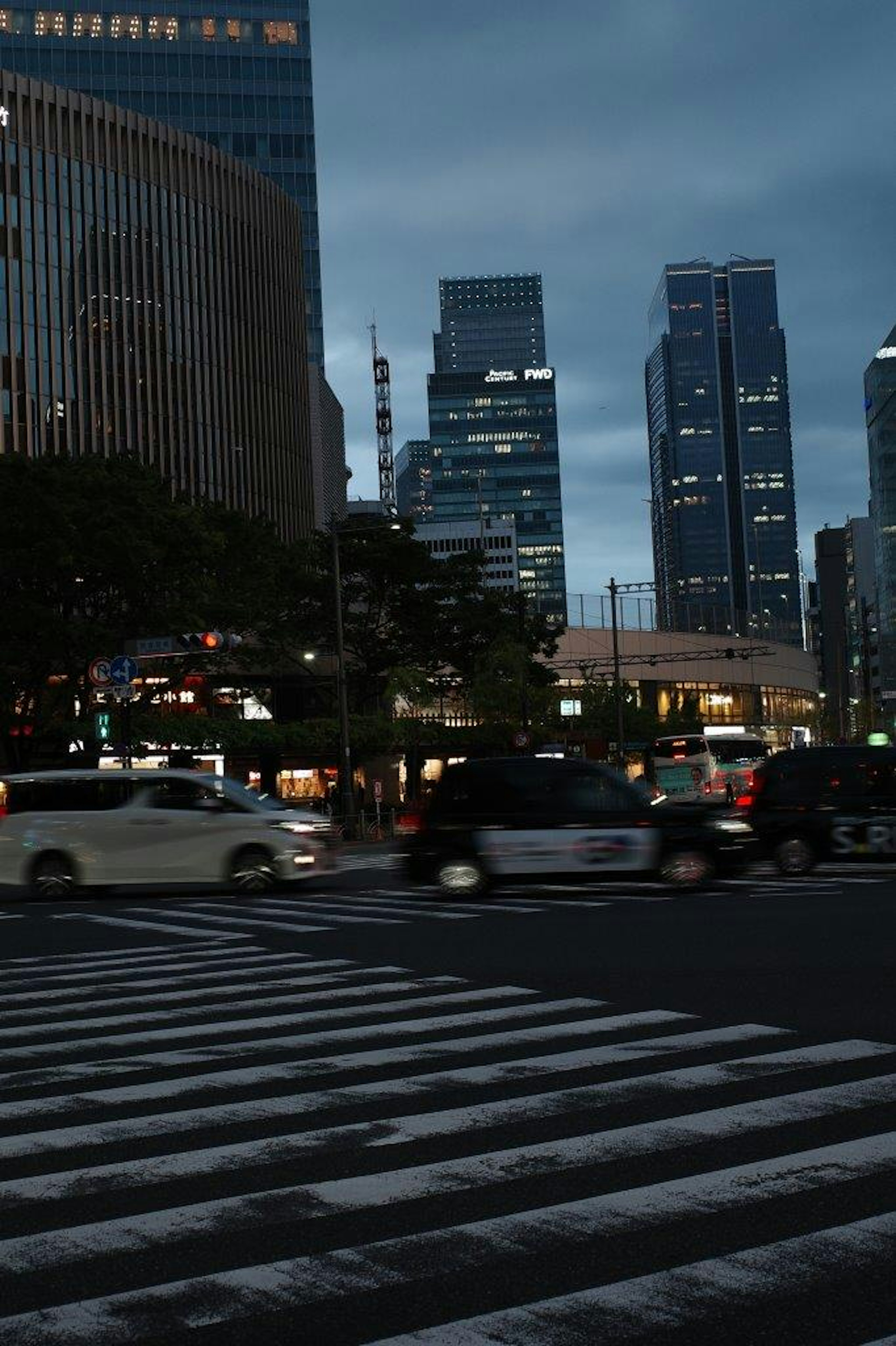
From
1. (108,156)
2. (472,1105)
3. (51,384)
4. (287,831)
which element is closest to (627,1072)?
(472,1105)

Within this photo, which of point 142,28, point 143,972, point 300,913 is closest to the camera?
point 143,972

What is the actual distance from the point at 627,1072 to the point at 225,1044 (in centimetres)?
271

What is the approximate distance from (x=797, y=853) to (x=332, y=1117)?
16.1 metres

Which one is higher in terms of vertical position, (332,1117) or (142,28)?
(142,28)

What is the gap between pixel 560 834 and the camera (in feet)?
64.6

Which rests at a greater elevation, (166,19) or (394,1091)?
(166,19)

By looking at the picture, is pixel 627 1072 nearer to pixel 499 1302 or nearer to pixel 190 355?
pixel 499 1302

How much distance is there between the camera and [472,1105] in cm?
739

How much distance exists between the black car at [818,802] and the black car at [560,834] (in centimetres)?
239

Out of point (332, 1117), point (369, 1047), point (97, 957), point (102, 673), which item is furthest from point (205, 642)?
point (332, 1117)

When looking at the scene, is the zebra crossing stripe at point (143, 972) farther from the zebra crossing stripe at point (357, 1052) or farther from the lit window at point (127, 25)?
the lit window at point (127, 25)

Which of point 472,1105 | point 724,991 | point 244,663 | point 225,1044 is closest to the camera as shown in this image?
point 472,1105

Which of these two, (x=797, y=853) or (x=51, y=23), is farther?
(x=51, y=23)

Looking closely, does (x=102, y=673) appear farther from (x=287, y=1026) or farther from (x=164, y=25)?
(x=164, y=25)
